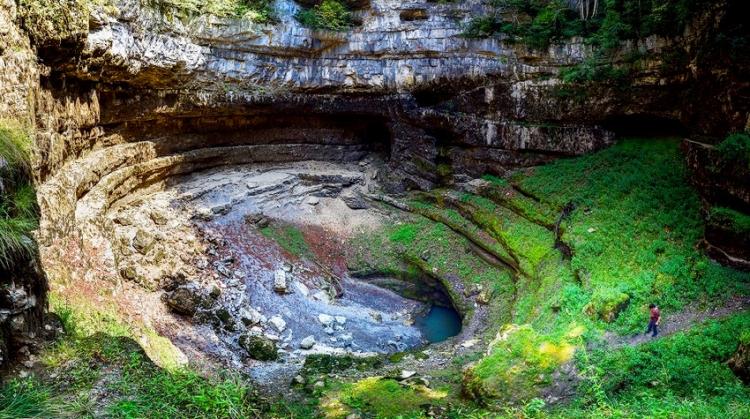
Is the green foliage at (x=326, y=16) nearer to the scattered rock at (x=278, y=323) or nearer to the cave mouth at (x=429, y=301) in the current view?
the cave mouth at (x=429, y=301)

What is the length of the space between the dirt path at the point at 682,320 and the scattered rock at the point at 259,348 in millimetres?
9417

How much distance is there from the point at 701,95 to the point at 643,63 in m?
4.04

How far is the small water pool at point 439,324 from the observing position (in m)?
19.5

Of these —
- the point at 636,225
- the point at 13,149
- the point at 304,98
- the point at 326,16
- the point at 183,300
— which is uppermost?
the point at 326,16

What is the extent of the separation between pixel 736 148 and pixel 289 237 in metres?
17.1

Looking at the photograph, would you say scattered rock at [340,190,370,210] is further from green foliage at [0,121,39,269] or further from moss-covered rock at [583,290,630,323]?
green foliage at [0,121,39,269]

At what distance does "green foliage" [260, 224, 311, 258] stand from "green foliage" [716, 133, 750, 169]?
15856 mm

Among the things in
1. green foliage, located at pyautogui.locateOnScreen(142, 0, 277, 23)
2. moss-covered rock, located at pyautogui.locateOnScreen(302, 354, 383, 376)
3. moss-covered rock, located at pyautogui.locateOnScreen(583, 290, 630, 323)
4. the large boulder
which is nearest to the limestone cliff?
green foliage, located at pyautogui.locateOnScreen(142, 0, 277, 23)

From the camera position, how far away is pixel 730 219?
14.2 m

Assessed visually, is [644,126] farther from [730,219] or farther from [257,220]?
[257,220]

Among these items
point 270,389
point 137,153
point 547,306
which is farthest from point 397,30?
point 270,389

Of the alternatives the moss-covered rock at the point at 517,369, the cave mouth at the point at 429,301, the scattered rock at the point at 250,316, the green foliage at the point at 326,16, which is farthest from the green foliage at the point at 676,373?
the green foliage at the point at 326,16

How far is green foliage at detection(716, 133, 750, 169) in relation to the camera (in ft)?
45.9

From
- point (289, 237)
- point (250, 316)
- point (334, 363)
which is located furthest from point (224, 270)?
point (334, 363)
